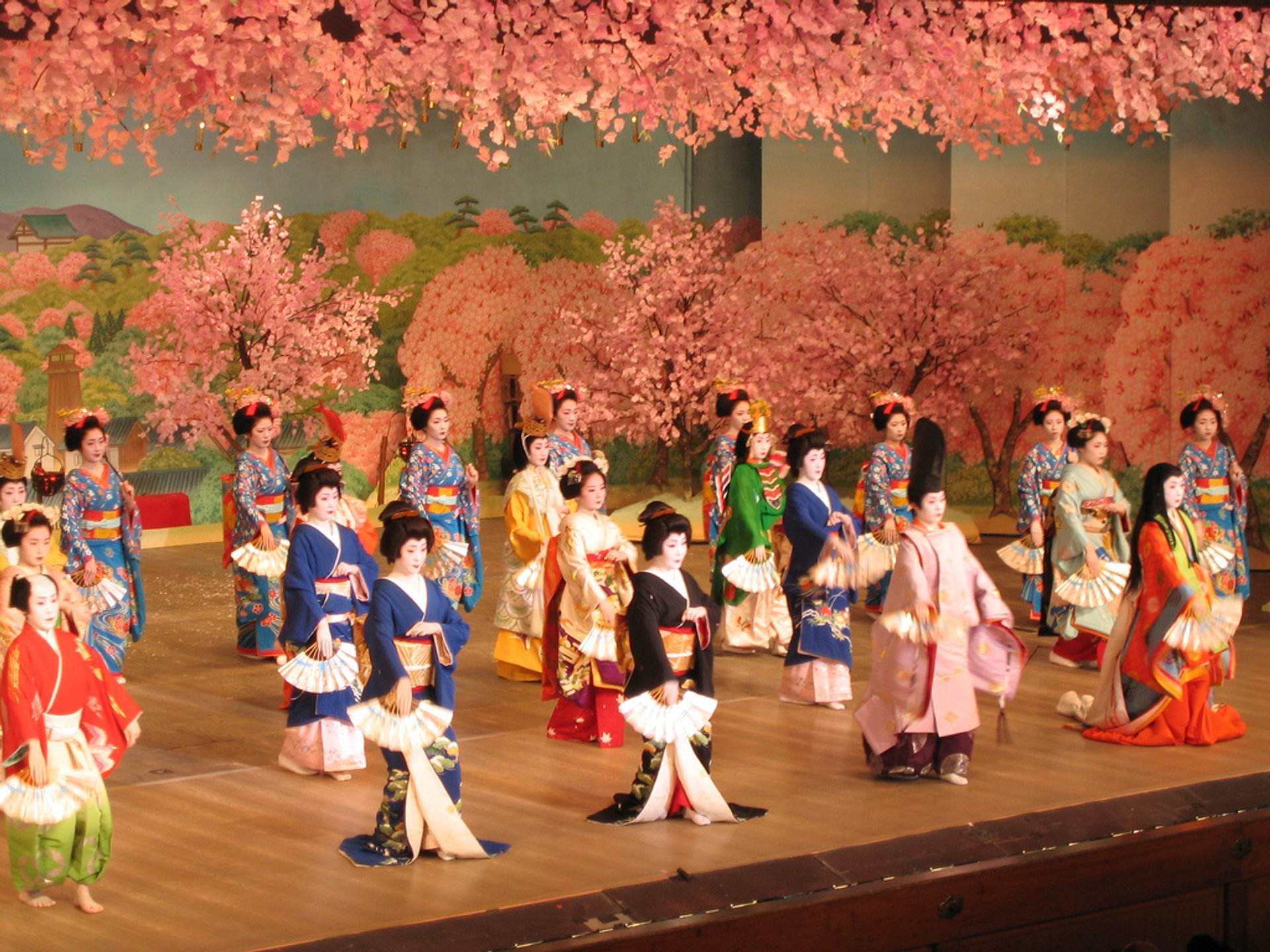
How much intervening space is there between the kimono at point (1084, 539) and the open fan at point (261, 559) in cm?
352

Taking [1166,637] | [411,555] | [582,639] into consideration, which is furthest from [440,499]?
[1166,637]

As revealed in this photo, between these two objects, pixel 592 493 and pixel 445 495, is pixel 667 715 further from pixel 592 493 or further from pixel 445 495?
pixel 445 495

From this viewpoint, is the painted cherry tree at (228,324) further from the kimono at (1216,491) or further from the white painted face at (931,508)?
the white painted face at (931,508)

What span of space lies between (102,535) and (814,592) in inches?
124

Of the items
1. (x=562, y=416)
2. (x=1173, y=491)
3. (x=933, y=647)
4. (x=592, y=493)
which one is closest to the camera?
(x=933, y=647)

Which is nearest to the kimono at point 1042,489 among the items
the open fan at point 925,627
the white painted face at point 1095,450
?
the white painted face at point 1095,450

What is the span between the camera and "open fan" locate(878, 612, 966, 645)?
5617 mm

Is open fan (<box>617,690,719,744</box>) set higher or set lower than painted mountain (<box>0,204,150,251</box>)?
lower

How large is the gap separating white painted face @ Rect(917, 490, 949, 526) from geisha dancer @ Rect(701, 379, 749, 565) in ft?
8.50

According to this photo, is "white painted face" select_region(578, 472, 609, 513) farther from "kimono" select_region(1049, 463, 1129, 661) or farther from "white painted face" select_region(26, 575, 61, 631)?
"kimono" select_region(1049, 463, 1129, 661)

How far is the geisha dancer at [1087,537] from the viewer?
736 cm

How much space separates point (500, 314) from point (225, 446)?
240 cm

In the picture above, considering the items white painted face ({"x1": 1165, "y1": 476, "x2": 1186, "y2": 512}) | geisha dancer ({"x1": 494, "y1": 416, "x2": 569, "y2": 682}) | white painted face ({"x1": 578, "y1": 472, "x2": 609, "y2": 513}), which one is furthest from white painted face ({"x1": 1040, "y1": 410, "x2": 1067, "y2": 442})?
white painted face ({"x1": 578, "y1": 472, "x2": 609, "y2": 513})

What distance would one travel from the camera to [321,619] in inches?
230
